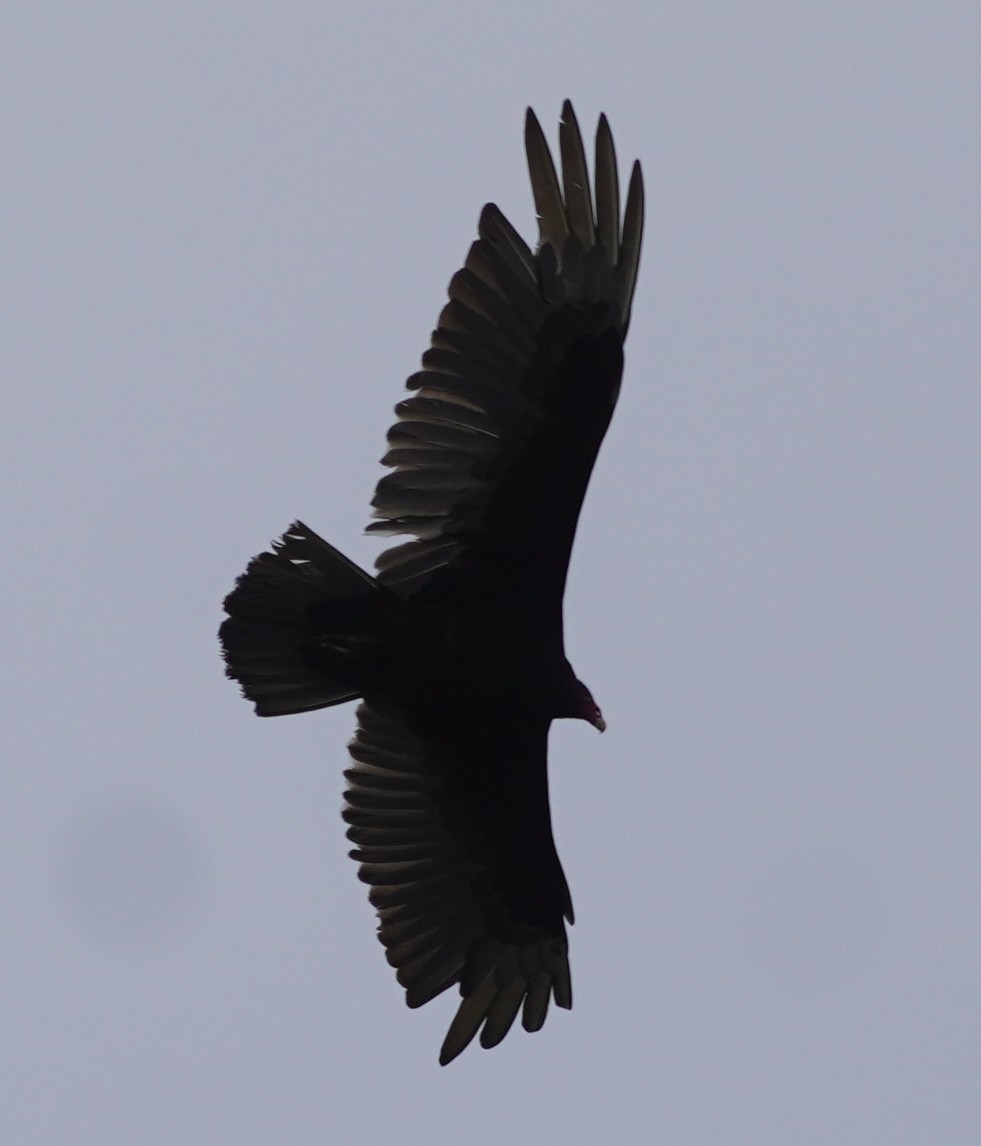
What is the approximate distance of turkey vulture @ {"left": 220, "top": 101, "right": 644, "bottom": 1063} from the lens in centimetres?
764

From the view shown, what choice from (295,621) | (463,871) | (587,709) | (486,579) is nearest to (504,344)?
(486,579)

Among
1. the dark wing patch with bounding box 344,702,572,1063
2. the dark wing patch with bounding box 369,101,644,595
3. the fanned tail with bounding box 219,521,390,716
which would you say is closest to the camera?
the dark wing patch with bounding box 369,101,644,595

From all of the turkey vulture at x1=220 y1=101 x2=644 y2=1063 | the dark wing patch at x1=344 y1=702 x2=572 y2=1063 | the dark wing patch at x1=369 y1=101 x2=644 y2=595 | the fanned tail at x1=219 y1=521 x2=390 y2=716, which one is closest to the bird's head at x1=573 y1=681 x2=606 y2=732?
the turkey vulture at x1=220 y1=101 x2=644 y2=1063

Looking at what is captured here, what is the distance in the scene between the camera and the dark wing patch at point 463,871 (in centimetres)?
845

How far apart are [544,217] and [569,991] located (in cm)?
335

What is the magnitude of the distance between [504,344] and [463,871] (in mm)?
2389

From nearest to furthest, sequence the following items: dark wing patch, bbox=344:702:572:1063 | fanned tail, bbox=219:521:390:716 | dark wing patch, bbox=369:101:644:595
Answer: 1. dark wing patch, bbox=369:101:644:595
2. fanned tail, bbox=219:521:390:716
3. dark wing patch, bbox=344:702:572:1063

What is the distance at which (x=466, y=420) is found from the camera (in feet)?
25.5

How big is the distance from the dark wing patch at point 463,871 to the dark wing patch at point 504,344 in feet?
3.32

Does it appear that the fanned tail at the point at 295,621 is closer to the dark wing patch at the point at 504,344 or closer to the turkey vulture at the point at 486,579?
the turkey vulture at the point at 486,579

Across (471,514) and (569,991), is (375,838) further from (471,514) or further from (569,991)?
(471,514)

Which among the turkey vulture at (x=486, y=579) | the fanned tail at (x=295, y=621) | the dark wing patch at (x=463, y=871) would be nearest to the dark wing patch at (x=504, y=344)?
the turkey vulture at (x=486, y=579)

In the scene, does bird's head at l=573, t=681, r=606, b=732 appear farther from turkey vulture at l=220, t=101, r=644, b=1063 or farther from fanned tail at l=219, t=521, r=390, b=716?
fanned tail at l=219, t=521, r=390, b=716

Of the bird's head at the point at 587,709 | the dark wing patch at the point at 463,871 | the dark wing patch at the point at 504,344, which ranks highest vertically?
the dark wing patch at the point at 504,344
